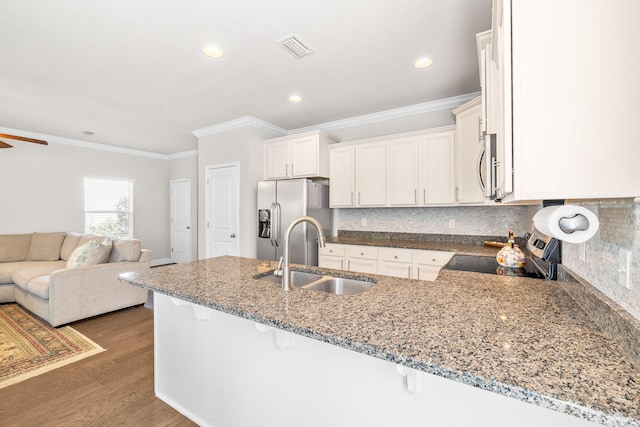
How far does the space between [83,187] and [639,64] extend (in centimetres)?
690

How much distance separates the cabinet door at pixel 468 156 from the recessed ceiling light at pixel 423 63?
61cm

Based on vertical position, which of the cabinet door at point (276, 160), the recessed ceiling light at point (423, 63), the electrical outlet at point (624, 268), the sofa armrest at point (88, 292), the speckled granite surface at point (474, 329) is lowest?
the sofa armrest at point (88, 292)

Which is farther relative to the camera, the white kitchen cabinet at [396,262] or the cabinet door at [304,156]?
the cabinet door at [304,156]

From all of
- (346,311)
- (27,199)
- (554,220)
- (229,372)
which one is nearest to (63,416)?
(229,372)

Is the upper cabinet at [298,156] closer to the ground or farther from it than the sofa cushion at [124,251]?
farther from it

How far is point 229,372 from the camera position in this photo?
1526 millimetres

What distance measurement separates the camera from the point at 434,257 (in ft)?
9.77

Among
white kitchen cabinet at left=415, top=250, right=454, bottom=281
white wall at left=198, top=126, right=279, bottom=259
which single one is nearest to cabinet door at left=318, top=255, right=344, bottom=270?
white kitchen cabinet at left=415, top=250, right=454, bottom=281

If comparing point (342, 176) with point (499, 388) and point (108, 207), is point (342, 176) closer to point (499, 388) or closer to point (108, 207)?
point (499, 388)

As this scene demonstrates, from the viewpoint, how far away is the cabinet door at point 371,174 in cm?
360

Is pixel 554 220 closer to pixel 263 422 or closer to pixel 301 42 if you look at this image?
pixel 263 422

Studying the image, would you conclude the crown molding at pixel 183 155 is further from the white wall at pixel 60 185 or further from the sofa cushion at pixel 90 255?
the sofa cushion at pixel 90 255

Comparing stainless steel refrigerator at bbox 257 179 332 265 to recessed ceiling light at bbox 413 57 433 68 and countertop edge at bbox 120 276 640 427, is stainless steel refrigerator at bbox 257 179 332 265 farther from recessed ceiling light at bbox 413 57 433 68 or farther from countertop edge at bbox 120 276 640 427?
countertop edge at bbox 120 276 640 427

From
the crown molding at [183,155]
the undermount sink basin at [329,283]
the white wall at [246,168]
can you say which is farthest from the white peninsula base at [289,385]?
the crown molding at [183,155]
